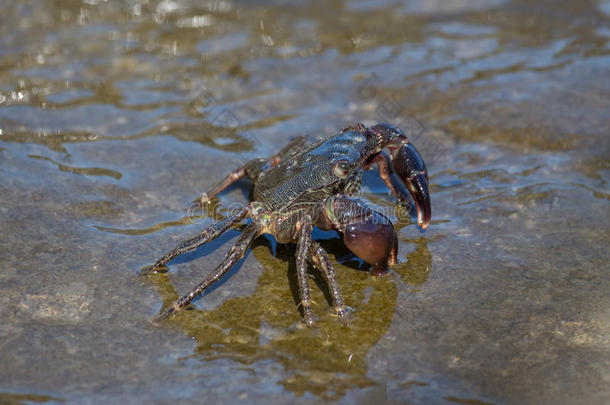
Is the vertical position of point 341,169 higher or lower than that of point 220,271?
higher

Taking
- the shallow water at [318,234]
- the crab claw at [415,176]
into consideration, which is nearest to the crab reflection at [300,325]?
the shallow water at [318,234]

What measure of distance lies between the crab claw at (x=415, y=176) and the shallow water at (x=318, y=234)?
0.21 m

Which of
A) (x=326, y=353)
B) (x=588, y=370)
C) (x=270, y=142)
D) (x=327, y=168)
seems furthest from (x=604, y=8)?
(x=326, y=353)

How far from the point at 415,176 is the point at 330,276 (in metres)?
1.19

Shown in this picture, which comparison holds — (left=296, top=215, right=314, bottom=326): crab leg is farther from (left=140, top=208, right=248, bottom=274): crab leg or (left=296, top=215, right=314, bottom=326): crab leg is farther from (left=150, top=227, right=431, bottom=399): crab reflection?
(left=140, top=208, right=248, bottom=274): crab leg

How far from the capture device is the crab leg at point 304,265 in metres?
3.34

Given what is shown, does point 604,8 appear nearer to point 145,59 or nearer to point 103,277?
point 145,59

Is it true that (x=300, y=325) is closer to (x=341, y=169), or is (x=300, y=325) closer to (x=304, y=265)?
(x=304, y=265)

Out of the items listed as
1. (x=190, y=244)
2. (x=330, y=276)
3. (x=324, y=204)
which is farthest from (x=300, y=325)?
(x=190, y=244)

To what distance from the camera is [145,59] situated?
7.34 m

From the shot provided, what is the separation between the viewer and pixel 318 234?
13.7ft

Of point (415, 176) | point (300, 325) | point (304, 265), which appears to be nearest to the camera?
point (300, 325)

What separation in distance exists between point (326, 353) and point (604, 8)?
7672 mm

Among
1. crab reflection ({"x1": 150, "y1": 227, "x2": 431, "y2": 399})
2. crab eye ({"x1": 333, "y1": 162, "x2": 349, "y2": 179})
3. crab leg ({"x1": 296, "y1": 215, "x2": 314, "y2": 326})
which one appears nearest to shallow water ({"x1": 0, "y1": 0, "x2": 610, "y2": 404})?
crab reflection ({"x1": 150, "y1": 227, "x2": 431, "y2": 399})
